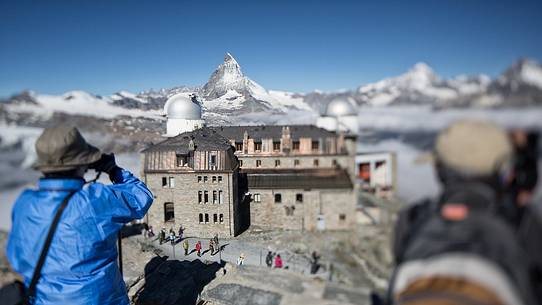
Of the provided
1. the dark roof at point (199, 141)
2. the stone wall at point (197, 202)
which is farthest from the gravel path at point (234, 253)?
the dark roof at point (199, 141)

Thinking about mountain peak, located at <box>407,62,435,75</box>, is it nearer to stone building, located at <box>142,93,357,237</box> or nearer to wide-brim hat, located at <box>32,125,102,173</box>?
stone building, located at <box>142,93,357,237</box>

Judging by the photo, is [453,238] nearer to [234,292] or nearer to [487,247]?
[487,247]

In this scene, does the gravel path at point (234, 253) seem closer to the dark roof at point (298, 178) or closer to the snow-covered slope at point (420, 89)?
the dark roof at point (298, 178)

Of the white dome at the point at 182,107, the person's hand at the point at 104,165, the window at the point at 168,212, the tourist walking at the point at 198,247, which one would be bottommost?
the tourist walking at the point at 198,247

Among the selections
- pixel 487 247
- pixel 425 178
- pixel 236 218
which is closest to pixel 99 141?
pixel 236 218

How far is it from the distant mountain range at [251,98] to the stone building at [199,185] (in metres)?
0.37

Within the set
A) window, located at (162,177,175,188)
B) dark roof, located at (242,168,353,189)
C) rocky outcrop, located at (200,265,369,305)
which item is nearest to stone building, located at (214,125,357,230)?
dark roof, located at (242,168,353,189)

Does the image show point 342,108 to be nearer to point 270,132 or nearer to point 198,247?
point 270,132

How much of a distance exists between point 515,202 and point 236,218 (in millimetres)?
2759

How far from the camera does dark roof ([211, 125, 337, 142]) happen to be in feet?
11.9

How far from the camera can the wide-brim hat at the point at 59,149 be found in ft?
9.27

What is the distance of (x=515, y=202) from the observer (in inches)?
68.3

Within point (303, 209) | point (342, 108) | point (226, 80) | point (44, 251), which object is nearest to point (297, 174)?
point (303, 209)

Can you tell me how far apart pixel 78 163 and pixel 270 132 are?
1.84 m
